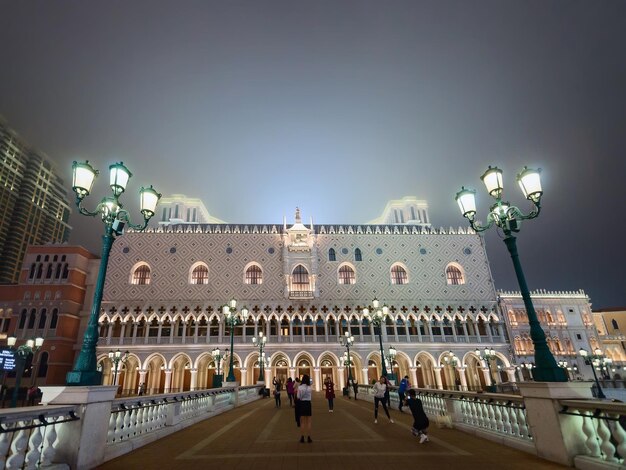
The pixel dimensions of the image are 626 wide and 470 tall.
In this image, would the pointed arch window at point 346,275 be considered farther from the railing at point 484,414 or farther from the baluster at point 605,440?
the baluster at point 605,440

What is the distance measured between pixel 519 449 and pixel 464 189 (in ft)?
17.3

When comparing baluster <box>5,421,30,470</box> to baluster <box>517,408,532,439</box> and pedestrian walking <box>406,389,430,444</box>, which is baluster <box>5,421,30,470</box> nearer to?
pedestrian walking <box>406,389,430,444</box>

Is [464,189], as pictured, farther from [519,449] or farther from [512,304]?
[512,304]

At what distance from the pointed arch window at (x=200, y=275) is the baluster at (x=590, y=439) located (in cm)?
3526

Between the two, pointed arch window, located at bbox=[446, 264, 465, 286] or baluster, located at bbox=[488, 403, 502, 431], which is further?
pointed arch window, located at bbox=[446, 264, 465, 286]

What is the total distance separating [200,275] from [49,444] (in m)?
33.8

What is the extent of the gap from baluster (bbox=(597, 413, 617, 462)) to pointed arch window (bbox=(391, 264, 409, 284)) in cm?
3353

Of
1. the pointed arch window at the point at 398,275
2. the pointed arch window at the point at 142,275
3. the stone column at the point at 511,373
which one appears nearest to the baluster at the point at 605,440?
the pointed arch window at the point at 398,275

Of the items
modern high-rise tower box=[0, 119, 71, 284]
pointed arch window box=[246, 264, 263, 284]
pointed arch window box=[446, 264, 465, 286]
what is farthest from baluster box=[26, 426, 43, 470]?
modern high-rise tower box=[0, 119, 71, 284]

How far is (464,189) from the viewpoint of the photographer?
7898 millimetres

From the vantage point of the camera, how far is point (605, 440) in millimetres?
4270

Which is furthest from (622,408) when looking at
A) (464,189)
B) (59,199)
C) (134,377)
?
(59,199)

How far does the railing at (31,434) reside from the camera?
12.1 feet

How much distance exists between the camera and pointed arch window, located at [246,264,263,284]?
3677 centimetres
